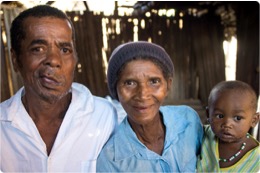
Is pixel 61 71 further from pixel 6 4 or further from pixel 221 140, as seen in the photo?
pixel 6 4

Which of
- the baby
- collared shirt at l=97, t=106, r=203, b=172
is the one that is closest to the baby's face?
the baby

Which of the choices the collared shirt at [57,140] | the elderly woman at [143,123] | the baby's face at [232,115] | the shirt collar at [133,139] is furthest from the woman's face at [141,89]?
the baby's face at [232,115]

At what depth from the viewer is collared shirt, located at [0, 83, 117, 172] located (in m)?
1.68

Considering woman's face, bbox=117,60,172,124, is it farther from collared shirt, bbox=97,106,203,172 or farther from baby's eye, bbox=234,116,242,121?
baby's eye, bbox=234,116,242,121

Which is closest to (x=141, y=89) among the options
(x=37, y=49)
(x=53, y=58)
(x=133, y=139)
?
(x=133, y=139)

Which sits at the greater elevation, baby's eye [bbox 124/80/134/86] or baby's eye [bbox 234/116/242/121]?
baby's eye [bbox 124/80/134/86]

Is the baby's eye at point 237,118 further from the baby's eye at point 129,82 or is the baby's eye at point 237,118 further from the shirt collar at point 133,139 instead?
the baby's eye at point 129,82

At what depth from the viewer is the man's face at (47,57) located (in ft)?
5.52

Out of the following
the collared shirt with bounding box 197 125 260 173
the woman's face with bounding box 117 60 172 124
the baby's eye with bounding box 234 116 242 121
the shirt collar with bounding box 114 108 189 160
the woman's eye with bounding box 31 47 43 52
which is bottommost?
the collared shirt with bounding box 197 125 260 173

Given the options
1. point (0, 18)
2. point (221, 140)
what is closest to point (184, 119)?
point (221, 140)

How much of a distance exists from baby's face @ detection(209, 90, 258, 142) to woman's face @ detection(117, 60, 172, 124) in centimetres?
42

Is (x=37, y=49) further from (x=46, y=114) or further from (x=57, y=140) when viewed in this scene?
(x=57, y=140)

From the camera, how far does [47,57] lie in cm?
167

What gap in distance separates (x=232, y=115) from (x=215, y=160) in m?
0.31
